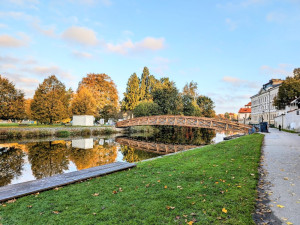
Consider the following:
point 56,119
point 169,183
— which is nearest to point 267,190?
point 169,183

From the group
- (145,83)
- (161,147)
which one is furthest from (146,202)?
(145,83)

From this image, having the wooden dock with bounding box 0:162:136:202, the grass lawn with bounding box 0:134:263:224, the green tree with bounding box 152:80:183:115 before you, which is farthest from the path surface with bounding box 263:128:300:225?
the green tree with bounding box 152:80:183:115

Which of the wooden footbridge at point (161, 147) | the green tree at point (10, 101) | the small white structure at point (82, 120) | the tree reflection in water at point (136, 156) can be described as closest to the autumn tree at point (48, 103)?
the green tree at point (10, 101)

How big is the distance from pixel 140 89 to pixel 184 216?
48523 millimetres

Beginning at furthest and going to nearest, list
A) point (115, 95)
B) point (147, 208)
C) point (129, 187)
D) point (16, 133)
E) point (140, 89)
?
1. point (140, 89)
2. point (115, 95)
3. point (16, 133)
4. point (129, 187)
5. point (147, 208)

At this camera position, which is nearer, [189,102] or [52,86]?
[52,86]

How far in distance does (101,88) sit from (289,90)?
34843mm

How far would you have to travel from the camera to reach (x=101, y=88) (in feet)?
131

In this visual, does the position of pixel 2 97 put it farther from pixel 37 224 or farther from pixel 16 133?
pixel 37 224

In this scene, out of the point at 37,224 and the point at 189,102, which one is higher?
the point at 189,102

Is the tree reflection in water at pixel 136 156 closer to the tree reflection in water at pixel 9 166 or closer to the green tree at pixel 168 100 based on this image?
the tree reflection in water at pixel 9 166

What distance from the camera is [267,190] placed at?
4.28 m

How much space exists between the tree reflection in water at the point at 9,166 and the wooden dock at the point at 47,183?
3159 millimetres

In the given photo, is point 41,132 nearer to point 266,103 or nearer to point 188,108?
point 188,108
